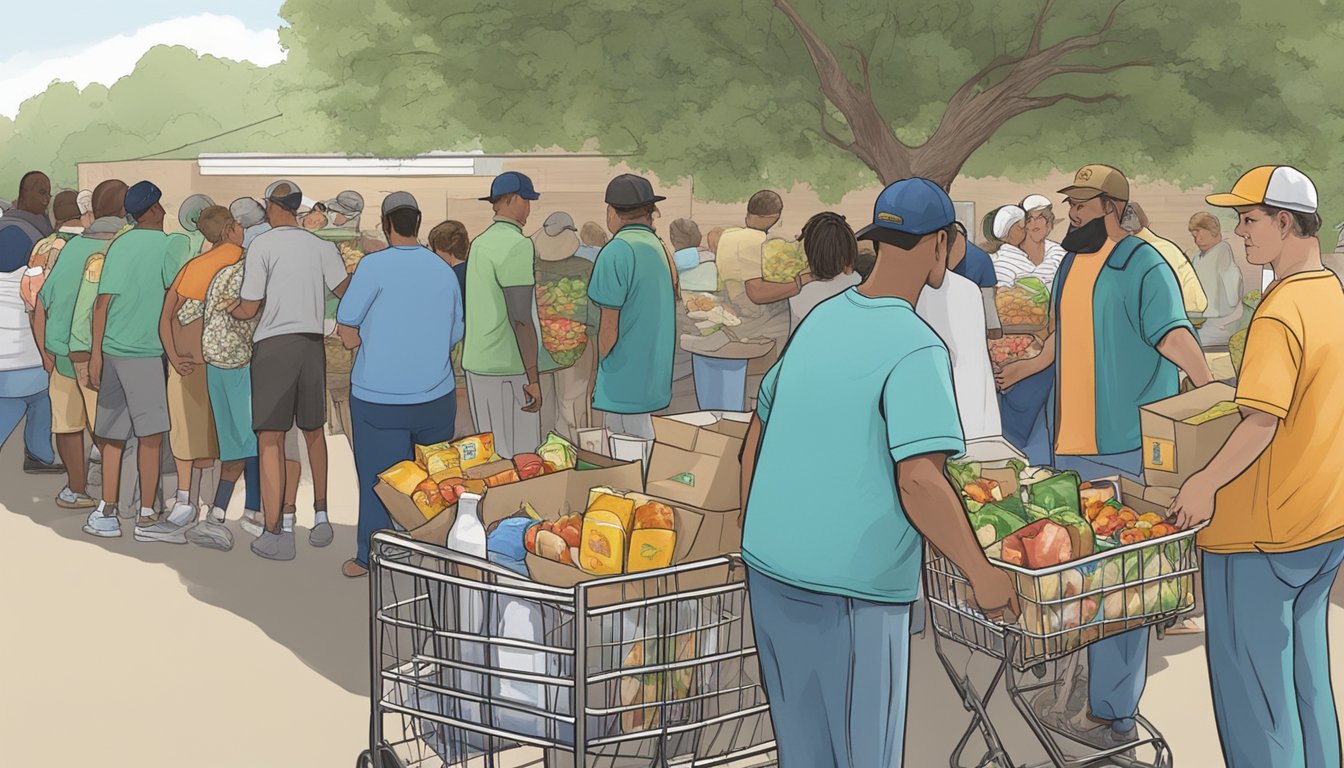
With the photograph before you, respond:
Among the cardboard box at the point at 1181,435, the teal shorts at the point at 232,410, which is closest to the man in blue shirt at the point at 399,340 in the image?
the teal shorts at the point at 232,410

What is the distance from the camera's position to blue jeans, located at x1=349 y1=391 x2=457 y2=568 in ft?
22.9

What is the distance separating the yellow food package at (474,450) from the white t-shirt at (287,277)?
2.91 metres

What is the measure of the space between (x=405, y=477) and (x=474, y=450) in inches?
14.3

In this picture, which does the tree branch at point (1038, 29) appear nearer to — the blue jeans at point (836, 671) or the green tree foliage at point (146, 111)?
the blue jeans at point (836, 671)

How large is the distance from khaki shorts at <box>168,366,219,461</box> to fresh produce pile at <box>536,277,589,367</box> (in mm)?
2134

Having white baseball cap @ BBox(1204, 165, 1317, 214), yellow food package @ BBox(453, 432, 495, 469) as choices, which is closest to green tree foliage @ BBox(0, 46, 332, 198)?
yellow food package @ BBox(453, 432, 495, 469)

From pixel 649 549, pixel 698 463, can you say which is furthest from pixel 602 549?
pixel 698 463

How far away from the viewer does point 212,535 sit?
8125 mm

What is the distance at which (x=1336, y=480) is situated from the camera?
393 centimetres

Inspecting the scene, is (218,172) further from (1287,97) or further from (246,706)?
(246,706)

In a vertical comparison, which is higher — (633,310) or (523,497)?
(633,310)

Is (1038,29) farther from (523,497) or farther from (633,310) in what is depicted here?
(523,497)

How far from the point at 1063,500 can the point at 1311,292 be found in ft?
3.14

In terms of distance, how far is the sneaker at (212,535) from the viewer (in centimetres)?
811
